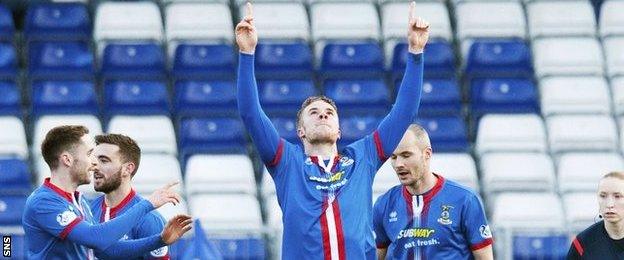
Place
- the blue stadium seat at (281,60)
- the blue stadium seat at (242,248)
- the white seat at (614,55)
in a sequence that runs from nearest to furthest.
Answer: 1. the blue stadium seat at (242,248)
2. the blue stadium seat at (281,60)
3. the white seat at (614,55)

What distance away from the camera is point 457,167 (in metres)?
12.8

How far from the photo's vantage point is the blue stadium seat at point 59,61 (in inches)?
536

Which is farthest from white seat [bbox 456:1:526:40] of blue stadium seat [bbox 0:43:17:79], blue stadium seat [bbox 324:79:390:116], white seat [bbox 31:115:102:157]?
blue stadium seat [bbox 0:43:17:79]

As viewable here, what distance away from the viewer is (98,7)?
14.0 meters

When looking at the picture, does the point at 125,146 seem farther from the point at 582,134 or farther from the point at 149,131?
the point at 582,134

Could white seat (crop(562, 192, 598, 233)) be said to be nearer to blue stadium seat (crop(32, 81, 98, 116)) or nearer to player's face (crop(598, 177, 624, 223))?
player's face (crop(598, 177, 624, 223))

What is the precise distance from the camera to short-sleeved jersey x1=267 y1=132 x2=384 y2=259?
7605 mm

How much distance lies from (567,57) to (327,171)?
6.89 m

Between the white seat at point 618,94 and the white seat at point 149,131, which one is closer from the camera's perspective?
the white seat at point 149,131

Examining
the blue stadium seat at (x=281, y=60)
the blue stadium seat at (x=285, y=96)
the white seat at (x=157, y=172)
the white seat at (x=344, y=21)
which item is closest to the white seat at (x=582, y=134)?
the white seat at (x=344, y=21)

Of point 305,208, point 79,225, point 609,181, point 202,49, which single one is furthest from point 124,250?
point 202,49

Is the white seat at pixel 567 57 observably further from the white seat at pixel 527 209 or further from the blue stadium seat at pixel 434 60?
the white seat at pixel 527 209

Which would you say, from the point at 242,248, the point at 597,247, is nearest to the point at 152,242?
the point at 597,247

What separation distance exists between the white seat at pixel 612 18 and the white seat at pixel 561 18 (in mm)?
94
